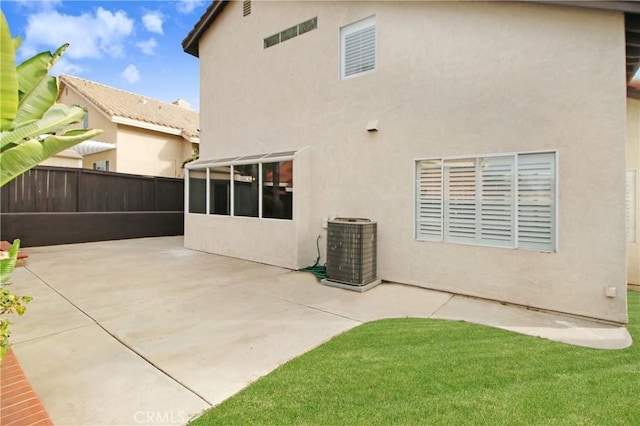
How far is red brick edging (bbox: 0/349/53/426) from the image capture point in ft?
7.39

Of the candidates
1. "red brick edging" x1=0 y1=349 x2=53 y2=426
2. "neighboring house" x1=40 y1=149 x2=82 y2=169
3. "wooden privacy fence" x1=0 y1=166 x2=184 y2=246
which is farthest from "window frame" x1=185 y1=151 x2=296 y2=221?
"neighboring house" x1=40 y1=149 x2=82 y2=169

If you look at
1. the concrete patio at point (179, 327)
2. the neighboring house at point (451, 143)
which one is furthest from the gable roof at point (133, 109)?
the concrete patio at point (179, 327)

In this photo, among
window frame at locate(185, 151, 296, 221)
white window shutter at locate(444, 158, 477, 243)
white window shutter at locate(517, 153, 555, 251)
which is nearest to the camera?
white window shutter at locate(517, 153, 555, 251)

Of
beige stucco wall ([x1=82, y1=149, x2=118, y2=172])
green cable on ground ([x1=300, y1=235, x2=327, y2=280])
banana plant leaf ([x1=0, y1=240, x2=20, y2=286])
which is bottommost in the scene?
green cable on ground ([x1=300, y1=235, x2=327, y2=280])

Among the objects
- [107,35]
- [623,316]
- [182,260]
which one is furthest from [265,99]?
[623,316]

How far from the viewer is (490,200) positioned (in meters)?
6.16

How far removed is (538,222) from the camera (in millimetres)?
5730

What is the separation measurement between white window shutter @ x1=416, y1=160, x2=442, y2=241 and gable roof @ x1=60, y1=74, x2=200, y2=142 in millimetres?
15906

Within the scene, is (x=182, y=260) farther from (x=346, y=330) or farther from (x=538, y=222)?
(x=538, y=222)

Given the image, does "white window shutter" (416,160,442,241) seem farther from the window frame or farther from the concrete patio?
the window frame

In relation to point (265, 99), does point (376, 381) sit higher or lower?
lower

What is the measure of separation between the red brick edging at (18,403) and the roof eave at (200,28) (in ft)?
40.4

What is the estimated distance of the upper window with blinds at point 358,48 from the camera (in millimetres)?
7858

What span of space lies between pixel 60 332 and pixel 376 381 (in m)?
4.38
